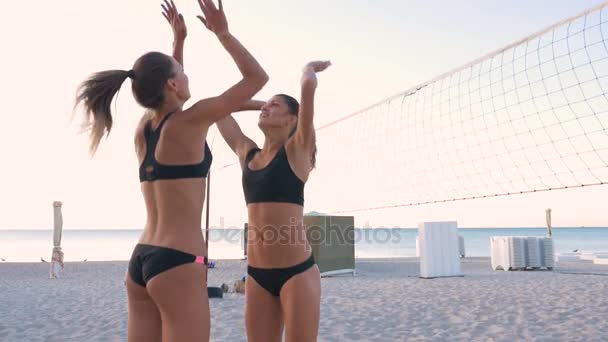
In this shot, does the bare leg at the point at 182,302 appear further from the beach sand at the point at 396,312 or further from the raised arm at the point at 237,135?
the beach sand at the point at 396,312

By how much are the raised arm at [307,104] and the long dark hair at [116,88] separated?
19.9 inches

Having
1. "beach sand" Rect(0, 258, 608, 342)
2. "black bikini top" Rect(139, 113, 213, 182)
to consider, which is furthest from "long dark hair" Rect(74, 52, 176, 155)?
"beach sand" Rect(0, 258, 608, 342)

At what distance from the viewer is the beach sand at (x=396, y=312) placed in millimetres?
4586

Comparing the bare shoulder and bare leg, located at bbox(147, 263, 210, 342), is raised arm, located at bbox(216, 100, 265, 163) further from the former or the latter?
bare leg, located at bbox(147, 263, 210, 342)

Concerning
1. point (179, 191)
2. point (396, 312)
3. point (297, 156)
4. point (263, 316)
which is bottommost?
point (396, 312)

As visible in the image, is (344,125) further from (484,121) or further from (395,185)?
(484,121)

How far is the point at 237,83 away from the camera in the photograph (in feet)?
5.21

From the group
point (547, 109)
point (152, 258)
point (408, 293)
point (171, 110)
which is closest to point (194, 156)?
point (171, 110)

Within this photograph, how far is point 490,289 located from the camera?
7.94 metres

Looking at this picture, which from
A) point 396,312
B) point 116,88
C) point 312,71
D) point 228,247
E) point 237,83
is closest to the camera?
point 237,83

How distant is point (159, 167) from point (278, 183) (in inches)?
24.0

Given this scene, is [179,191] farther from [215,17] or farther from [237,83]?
[215,17]

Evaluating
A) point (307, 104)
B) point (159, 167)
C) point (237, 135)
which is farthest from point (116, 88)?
point (237, 135)

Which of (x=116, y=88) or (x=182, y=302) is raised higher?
(x=116, y=88)
